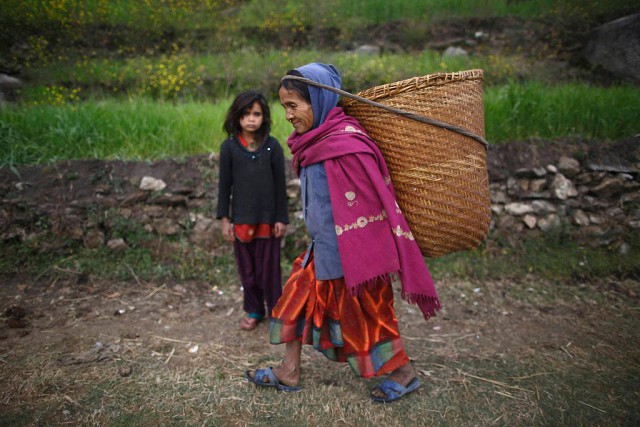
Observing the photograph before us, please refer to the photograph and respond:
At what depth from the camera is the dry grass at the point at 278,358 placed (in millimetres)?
2199

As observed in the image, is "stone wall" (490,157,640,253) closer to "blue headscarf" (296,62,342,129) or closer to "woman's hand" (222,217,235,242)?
"woman's hand" (222,217,235,242)

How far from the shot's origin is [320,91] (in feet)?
6.34

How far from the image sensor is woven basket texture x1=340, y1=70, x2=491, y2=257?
180 centimetres

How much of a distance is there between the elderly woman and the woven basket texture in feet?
0.24

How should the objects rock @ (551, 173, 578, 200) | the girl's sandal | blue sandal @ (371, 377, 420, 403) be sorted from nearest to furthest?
blue sandal @ (371, 377, 420, 403) < the girl's sandal < rock @ (551, 173, 578, 200)

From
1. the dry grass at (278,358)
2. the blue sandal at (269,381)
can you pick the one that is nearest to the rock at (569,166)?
the dry grass at (278,358)

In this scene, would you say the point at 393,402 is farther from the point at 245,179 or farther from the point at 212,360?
the point at 245,179

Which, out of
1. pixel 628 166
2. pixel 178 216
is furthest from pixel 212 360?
pixel 628 166

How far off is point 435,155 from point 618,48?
17.7ft

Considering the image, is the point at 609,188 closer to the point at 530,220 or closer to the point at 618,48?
the point at 530,220

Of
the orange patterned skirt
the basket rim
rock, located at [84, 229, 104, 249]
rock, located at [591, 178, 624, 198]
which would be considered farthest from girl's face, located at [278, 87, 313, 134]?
rock, located at [591, 178, 624, 198]

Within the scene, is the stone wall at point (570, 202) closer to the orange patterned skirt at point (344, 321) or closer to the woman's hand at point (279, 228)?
the woman's hand at point (279, 228)

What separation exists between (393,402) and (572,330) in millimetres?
1612

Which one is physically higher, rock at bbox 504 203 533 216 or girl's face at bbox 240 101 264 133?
girl's face at bbox 240 101 264 133
